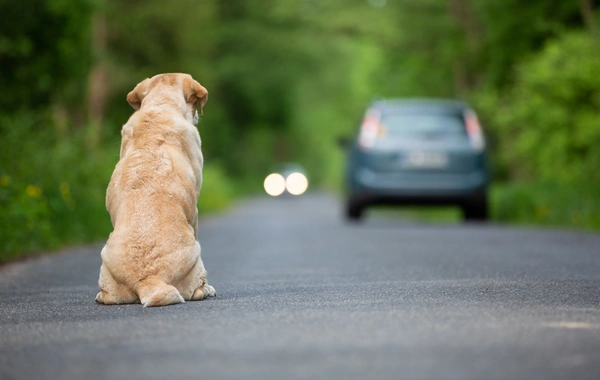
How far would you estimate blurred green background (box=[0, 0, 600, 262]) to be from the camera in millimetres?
15320

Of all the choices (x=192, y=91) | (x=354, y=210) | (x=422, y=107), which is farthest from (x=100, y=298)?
(x=354, y=210)

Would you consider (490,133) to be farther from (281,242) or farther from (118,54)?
(281,242)

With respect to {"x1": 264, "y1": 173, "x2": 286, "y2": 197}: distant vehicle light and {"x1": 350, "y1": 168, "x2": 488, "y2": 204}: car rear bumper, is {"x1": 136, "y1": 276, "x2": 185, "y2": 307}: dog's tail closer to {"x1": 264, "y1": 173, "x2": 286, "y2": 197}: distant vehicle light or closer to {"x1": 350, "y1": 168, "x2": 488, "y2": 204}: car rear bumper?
{"x1": 350, "y1": 168, "x2": 488, "y2": 204}: car rear bumper

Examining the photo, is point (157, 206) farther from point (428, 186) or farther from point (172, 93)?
point (428, 186)

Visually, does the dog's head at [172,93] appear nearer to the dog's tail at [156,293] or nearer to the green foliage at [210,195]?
the dog's tail at [156,293]

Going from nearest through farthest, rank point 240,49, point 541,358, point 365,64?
point 541,358, point 240,49, point 365,64

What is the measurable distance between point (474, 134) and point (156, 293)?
1195cm

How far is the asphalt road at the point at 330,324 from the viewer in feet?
14.6

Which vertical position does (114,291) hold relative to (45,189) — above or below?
above

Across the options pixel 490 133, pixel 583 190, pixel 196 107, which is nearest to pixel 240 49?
pixel 490 133

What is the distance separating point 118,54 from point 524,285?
25.1m

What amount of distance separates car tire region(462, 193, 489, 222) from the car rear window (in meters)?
1.07

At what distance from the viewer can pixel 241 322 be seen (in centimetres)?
574

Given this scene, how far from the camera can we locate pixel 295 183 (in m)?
66.2
